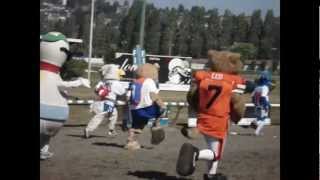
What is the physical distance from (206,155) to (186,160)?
0.63ft

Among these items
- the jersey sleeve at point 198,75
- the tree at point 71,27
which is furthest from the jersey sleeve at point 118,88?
the jersey sleeve at point 198,75

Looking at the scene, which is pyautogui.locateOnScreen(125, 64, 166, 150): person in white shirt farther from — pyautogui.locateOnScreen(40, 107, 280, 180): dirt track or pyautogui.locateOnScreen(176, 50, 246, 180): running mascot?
pyautogui.locateOnScreen(176, 50, 246, 180): running mascot

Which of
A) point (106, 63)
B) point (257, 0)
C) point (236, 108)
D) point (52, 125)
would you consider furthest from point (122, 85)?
point (257, 0)

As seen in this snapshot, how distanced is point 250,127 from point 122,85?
51.0 inches

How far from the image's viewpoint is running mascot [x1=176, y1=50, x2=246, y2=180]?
537 cm

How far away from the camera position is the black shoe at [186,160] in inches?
209

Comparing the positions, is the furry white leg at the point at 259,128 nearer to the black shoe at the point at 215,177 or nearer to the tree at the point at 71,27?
the black shoe at the point at 215,177

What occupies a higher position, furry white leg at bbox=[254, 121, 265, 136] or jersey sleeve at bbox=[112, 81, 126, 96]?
jersey sleeve at bbox=[112, 81, 126, 96]

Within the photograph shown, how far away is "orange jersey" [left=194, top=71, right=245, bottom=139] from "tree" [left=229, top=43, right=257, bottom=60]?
24cm

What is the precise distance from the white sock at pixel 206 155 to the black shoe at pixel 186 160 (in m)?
0.06

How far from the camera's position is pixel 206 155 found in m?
5.39

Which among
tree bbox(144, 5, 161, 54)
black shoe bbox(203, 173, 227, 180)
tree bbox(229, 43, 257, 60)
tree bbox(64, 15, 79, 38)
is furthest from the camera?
tree bbox(229, 43, 257, 60)

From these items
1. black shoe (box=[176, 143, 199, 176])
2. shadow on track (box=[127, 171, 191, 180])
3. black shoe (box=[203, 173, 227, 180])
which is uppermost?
black shoe (box=[176, 143, 199, 176])

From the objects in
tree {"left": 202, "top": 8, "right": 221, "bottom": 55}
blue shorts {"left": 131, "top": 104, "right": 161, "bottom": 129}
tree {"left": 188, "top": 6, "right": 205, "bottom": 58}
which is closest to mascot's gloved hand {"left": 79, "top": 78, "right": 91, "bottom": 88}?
blue shorts {"left": 131, "top": 104, "right": 161, "bottom": 129}
